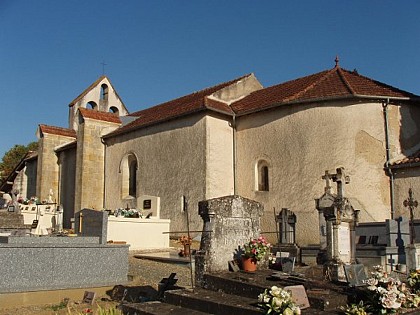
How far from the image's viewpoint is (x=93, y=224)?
42.2 ft

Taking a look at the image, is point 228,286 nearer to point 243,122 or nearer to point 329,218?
point 329,218

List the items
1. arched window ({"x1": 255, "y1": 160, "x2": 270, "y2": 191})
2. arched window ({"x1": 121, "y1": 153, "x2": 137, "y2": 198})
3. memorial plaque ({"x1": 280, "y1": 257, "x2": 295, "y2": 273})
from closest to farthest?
memorial plaque ({"x1": 280, "y1": 257, "x2": 295, "y2": 273}) → arched window ({"x1": 255, "y1": 160, "x2": 270, "y2": 191}) → arched window ({"x1": 121, "y1": 153, "x2": 137, "y2": 198})

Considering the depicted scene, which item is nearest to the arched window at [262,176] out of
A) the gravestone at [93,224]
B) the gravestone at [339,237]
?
the gravestone at [93,224]

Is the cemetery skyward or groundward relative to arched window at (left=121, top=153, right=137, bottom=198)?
groundward

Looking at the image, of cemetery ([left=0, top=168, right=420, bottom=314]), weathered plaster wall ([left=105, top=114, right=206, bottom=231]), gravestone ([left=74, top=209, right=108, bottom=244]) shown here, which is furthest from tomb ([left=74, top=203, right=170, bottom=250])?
cemetery ([left=0, top=168, right=420, bottom=314])

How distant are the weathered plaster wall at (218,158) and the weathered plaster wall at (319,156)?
5.57ft

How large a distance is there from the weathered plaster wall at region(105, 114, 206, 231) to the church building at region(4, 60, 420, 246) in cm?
5

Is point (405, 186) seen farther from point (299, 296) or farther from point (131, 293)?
point (299, 296)

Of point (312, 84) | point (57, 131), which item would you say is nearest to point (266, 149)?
point (312, 84)

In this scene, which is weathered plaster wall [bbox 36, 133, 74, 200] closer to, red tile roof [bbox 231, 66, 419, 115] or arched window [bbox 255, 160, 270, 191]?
red tile roof [bbox 231, 66, 419, 115]

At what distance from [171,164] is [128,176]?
154 inches

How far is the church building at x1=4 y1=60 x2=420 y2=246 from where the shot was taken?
1686 cm

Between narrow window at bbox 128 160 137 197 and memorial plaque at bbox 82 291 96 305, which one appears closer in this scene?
memorial plaque at bbox 82 291 96 305

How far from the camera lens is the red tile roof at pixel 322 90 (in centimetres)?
1739
